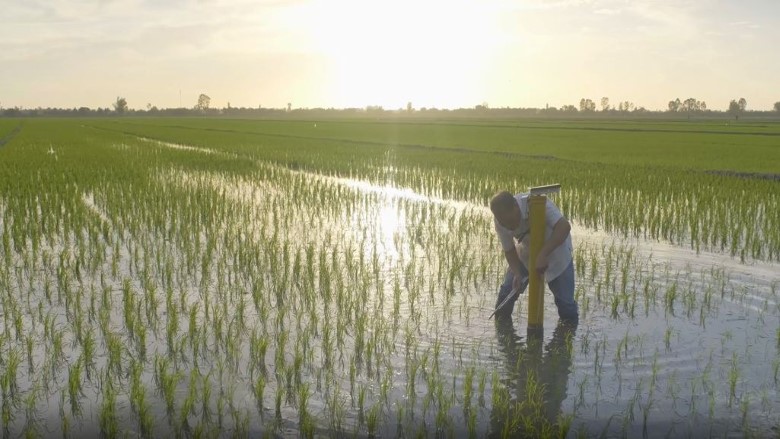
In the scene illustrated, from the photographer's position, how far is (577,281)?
5.98m

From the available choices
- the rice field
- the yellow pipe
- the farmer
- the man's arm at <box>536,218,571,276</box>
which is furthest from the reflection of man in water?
the man's arm at <box>536,218,571,276</box>

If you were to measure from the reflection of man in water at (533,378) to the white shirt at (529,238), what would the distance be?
41cm

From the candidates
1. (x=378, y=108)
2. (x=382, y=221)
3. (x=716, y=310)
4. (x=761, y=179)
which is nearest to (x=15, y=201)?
(x=382, y=221)

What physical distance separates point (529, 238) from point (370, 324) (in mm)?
1203

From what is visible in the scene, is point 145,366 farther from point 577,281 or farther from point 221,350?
point 577,281

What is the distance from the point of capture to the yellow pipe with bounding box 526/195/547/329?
4133 millimetres

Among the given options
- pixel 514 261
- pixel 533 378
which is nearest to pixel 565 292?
pixel 514 261

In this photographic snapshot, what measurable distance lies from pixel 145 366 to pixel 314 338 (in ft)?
3.34

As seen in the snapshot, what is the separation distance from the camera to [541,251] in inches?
165

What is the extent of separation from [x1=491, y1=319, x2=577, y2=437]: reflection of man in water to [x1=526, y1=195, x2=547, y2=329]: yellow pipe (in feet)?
0.40

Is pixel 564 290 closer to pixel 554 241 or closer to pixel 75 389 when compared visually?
pixel 554 241

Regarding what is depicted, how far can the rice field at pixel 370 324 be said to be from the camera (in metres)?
3.39

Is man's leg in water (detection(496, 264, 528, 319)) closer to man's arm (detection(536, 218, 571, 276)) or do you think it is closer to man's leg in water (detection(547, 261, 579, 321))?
man's leg in water (detection(547, 261, 579, 321))

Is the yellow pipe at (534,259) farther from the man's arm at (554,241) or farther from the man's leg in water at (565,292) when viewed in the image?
the man's leg in water at (565,292)
